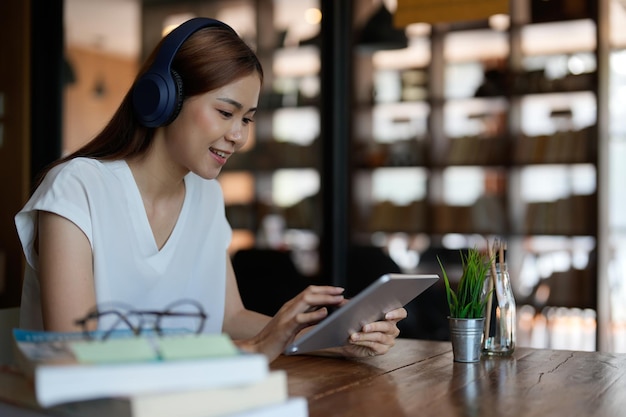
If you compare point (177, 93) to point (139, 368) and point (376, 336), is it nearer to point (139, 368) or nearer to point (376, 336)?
point (376, 336)

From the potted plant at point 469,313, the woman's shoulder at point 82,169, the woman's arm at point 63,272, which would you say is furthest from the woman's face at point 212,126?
the potted plant at point 469,313

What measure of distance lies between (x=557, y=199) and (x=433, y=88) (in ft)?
2.95

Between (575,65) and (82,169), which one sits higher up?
(575,65)

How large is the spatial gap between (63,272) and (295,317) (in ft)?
1.48

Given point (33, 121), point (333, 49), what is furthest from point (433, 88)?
point (33, 121)

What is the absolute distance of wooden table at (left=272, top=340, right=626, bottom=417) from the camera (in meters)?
1.18

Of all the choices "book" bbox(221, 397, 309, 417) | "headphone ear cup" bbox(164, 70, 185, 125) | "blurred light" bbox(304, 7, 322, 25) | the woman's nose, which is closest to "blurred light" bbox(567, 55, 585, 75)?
"blurred light" bbox(304, 7, 322, 25)

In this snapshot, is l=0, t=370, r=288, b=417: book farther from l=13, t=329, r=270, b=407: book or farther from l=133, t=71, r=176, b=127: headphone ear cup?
l=133, t=71, r=176, b=127: headphone ear cup

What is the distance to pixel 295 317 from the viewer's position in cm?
145

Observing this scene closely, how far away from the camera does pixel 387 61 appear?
4488 millimetres

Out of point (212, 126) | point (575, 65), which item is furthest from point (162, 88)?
point (575, 65)

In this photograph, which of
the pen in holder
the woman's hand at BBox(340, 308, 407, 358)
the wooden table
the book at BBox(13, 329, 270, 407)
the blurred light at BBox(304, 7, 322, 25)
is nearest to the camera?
the book at BBox(13, 329, 270, 407)

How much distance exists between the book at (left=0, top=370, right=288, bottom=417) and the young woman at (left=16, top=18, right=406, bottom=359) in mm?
563

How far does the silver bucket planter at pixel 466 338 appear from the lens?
1.58m
